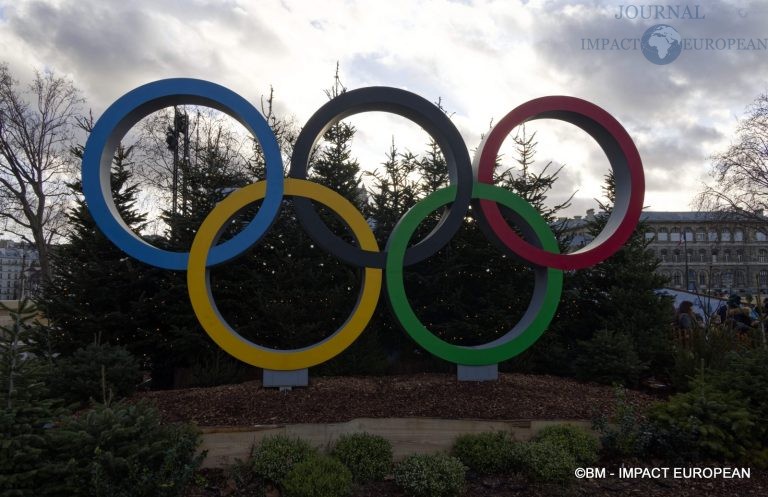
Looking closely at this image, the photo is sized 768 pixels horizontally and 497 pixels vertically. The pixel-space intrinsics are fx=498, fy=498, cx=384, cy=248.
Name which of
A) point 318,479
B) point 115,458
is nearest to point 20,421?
point 115,458

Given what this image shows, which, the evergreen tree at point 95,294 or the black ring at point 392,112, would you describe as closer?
the black ring at point 392,112

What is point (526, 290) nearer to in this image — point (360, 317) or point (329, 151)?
point (360, 317)

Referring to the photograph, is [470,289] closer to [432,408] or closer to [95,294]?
[432,408]

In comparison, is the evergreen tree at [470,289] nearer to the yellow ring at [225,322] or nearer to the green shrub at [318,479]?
the yellow ring at [225,322]

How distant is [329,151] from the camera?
12031 millimetres

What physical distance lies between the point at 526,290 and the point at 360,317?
449cm

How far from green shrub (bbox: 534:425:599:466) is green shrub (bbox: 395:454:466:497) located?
134 centimetres

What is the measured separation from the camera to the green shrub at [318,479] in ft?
15.6

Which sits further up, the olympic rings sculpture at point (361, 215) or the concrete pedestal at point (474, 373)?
the olympic rings sculpture at point (361, 215)

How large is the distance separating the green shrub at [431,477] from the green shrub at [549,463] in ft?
2.63

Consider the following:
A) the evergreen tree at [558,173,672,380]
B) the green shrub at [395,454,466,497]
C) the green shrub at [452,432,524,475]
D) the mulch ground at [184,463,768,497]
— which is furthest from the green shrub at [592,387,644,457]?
the evergreen tree at [558,173,672,380]

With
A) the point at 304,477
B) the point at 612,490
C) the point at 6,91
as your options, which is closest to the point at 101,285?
the point at 304,477

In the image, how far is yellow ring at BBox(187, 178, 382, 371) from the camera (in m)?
7.46

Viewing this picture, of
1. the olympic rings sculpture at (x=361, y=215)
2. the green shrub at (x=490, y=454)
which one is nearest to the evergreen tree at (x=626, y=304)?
the olympic rings sculpture at (x=361, y=215)
